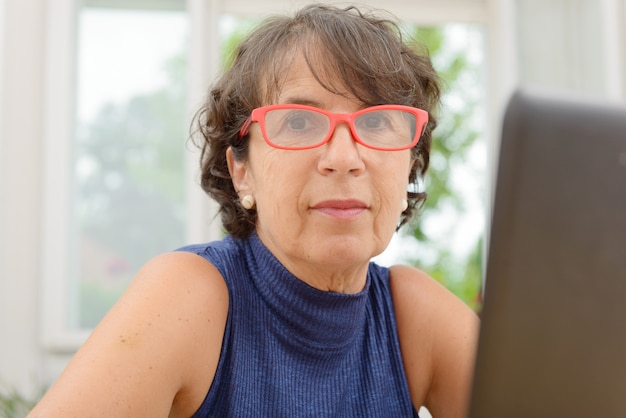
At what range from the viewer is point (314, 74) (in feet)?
3.62

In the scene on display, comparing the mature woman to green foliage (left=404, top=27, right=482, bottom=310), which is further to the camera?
green foliage (left=404, top=27, right=482, bottom=310)

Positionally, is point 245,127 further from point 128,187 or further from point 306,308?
point 128,187

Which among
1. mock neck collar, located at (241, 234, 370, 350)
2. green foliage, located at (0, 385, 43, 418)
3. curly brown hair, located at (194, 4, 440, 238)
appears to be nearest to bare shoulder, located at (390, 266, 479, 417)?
mock neck collar, located at (241, 234, 370, 350)

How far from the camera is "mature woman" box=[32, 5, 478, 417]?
3.33 ft

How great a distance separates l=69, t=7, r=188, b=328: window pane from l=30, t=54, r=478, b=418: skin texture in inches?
94.0

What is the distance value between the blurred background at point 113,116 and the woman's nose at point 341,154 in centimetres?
231

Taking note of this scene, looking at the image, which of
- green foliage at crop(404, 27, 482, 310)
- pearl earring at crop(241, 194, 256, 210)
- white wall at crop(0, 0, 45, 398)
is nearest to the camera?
pearl earring at crop(241, 194, 256, 210)

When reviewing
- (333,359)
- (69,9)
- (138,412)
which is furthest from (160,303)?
(69,9)

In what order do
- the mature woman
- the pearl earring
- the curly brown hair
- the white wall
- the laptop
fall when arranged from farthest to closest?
the white wall → the pearl earring → the curly brown hair → the mature woman → the laptop

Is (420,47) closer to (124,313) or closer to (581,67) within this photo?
(124,313)

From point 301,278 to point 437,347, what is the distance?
0.96 feet

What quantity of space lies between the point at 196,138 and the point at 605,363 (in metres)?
1.21

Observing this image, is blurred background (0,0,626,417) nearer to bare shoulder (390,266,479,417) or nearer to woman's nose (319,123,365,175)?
bare shoulder (390,266,479,417)

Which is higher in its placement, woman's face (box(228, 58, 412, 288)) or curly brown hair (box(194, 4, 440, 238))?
curly brown hair (box(194, 4, 440, 238))
